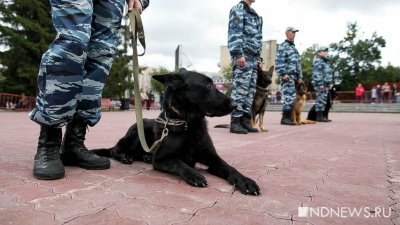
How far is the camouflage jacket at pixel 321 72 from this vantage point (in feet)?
35.5

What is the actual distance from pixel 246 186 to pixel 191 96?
99cm

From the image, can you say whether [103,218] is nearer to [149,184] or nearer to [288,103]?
[149,184]

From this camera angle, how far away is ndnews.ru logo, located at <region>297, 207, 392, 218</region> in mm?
1716

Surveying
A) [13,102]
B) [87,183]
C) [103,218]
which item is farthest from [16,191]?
[13,102]

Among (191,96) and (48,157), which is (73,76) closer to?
(48,157)

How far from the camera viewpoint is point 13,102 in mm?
18672

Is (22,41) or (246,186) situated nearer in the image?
(246,186)

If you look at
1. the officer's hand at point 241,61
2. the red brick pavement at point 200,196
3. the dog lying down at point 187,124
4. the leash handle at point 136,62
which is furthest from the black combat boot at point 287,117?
the leash handle at point 136,62

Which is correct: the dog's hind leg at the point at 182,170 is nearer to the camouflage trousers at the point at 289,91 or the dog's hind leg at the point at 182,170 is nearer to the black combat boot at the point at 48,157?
the black combat boot at the point at 48,157

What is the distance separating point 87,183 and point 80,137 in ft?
2.17

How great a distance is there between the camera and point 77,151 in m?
2.73

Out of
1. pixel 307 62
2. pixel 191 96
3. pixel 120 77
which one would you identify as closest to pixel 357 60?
pixel 307 62

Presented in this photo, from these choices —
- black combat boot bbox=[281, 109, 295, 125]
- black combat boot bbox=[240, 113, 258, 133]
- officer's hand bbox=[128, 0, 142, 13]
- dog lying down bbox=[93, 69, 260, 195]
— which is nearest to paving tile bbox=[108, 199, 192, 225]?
dog lying down bbox=[93, 69, 260, 195]

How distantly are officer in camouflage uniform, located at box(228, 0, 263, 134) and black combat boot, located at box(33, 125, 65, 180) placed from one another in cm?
393
